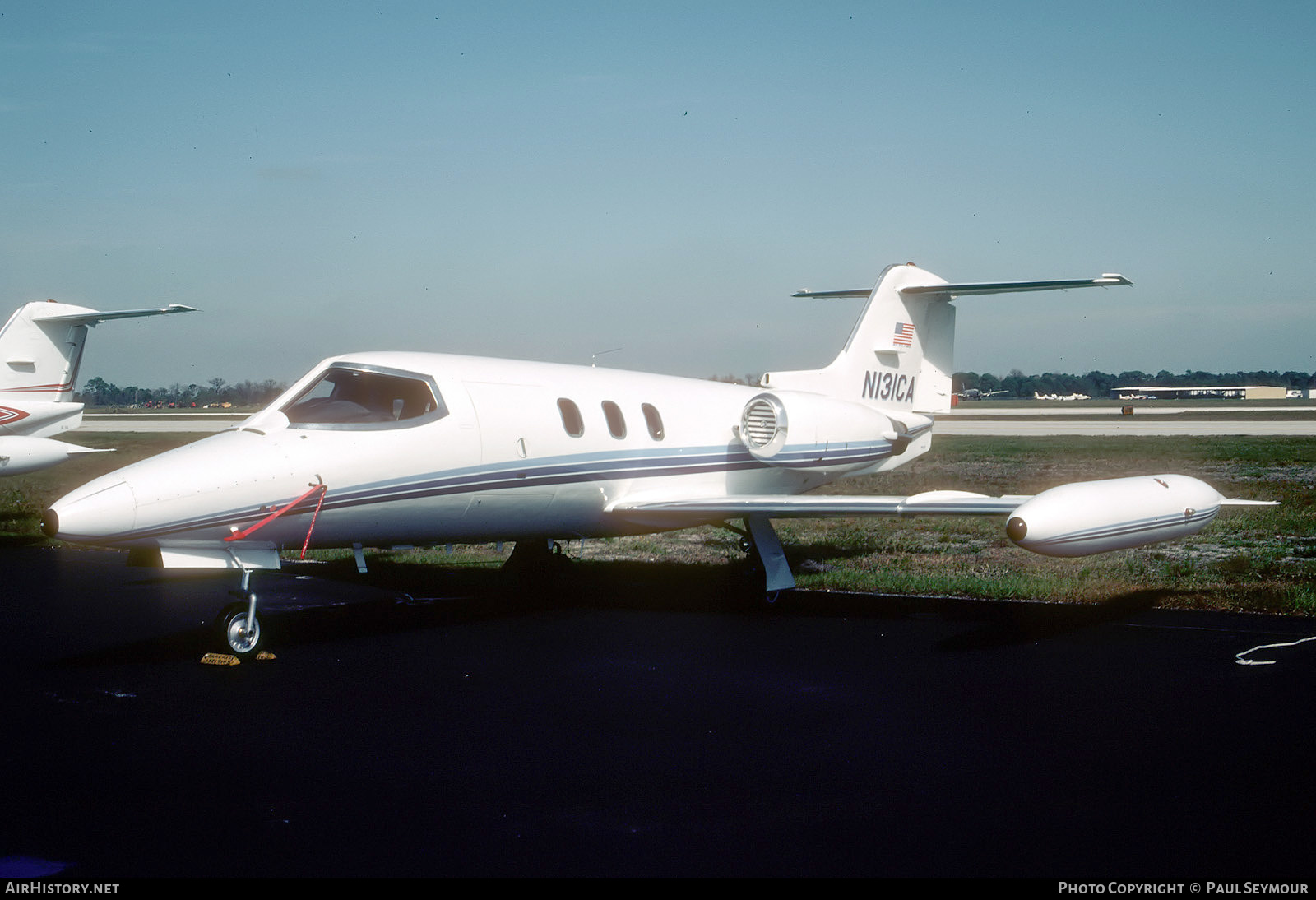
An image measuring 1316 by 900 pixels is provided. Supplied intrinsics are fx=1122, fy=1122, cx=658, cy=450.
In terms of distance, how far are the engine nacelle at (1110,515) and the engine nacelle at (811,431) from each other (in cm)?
364

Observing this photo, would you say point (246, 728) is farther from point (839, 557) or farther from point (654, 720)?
point (839, 557)

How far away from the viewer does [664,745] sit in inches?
259

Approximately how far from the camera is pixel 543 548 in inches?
494

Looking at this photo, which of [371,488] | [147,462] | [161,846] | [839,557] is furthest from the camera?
[839,557]

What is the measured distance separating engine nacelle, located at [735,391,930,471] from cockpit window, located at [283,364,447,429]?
13.6 ft

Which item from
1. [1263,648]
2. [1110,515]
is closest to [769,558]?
[1110,515]

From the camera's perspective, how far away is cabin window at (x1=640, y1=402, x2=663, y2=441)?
1216 centimetres

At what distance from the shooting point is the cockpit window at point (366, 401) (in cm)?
954

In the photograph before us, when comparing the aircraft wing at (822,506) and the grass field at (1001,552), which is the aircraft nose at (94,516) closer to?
the aircraft wing at (822,506)

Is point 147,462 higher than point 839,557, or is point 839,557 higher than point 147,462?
point 147,462

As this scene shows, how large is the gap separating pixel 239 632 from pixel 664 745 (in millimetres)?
3986

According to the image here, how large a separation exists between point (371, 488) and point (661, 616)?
127 inches

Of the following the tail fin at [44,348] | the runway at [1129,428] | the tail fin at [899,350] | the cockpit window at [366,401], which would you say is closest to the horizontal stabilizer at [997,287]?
the tail fin at [899,350]

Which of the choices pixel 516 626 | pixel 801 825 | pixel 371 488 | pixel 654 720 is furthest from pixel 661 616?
pixel 801 825
